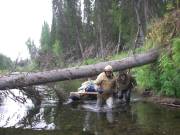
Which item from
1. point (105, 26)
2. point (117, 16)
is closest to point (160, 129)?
point (117, 16)

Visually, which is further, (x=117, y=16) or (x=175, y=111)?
(x=117, y=16)

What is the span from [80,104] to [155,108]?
157 inches

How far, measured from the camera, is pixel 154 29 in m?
16.6

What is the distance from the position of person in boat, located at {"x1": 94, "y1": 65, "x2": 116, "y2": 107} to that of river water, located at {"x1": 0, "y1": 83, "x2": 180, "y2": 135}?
55 centimetres

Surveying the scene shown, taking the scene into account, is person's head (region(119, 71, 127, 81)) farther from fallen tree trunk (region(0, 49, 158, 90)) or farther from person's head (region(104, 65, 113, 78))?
person's head (region(104, 65, 113, 78))

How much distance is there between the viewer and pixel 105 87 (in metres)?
15.8

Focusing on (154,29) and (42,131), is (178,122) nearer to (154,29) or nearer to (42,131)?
(42,131)

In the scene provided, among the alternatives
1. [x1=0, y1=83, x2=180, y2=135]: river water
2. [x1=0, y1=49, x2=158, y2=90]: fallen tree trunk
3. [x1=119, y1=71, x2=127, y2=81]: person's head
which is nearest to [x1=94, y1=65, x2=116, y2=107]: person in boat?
[x1=0, y1=49, x2=158, y2=90]: fallen tree trunk

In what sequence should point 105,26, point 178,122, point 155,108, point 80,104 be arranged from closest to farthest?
1. point 178,122
2. point 155,108
3. point 80,104
4. point 105,26

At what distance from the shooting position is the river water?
1116 centimetres

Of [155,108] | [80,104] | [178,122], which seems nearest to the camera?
[178,122]

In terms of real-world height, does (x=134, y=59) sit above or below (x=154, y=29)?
below

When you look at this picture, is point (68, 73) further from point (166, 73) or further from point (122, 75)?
point (166, 73)

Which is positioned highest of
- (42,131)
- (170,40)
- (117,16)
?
(117,16)
